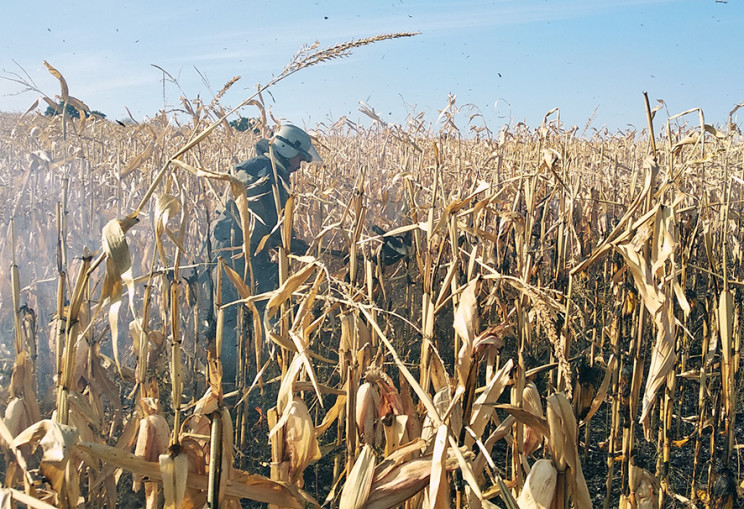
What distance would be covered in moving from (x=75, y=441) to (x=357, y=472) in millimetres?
432

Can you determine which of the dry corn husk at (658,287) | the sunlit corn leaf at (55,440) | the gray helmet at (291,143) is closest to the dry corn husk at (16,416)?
the sunlit corn leaf at (55,440)

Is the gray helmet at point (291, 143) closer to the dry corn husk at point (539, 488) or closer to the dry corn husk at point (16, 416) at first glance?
the dry corn husk at point (16, 416)

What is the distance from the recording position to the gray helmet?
3.17m

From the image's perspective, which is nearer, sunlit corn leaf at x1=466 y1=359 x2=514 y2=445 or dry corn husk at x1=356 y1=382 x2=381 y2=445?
sunlit corn leaf at x1=466 y1=359 x2=514 y2=445

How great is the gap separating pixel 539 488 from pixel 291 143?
2.52 m

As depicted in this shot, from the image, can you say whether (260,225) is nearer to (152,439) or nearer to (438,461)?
(152,439)

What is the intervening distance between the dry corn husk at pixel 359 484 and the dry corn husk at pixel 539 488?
25 centimetres

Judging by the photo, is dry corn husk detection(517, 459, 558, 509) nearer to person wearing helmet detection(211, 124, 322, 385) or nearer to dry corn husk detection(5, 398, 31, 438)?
dry corn husk detection(5, 398, 31, 438)

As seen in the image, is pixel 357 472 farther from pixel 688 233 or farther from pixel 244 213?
pixel 688 233

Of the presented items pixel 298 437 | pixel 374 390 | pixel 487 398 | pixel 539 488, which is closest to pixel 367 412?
pixel 374 390

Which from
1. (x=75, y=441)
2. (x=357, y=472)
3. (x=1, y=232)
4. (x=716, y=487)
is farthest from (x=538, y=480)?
(x=1, y=232)

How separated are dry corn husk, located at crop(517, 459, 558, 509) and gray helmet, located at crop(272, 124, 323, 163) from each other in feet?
8.06

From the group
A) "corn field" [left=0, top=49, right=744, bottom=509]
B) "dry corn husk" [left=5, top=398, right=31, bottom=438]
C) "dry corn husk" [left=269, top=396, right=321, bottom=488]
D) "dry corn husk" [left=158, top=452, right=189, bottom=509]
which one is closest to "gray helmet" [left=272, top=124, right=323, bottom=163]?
"corn field" [left=0, top=49, right=744, bottom=509]

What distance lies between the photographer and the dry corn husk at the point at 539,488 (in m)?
0.96
